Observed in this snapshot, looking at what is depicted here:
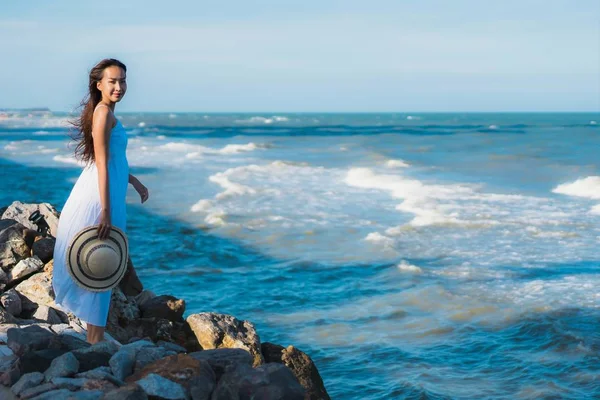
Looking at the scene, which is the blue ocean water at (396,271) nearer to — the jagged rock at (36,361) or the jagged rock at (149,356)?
the jagged rock at (149,356)

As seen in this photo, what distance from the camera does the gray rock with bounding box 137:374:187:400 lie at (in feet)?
14.5

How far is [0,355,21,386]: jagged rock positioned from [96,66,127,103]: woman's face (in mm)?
1613

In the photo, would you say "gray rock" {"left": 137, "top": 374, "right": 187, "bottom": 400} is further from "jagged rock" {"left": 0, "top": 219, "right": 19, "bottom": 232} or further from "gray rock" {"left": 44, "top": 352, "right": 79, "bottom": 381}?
"jagged rock" {"left": 0, "top": 219, "right": 19, "bottom": 232}

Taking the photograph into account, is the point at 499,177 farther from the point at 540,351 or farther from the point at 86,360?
the point at 86,360

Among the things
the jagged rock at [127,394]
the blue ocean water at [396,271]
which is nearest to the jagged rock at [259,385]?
the jagged rock at [127,394]

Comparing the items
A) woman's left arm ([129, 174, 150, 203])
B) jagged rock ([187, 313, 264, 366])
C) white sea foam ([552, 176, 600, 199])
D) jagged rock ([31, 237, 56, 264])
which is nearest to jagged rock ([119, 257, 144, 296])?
jagged rock ([31, 237, 56, 264])

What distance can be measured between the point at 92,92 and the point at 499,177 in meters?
25.7

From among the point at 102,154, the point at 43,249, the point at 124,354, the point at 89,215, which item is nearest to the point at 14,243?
the point at 43,249

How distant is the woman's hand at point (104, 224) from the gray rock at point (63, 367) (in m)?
0.78

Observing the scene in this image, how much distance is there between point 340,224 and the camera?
16.7 metres

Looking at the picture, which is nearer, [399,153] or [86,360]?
[86,360]

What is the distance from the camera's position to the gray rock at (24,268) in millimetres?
6867

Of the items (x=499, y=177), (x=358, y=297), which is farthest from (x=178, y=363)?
(x=499, y=177)

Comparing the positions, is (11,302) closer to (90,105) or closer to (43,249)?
(43,249)
